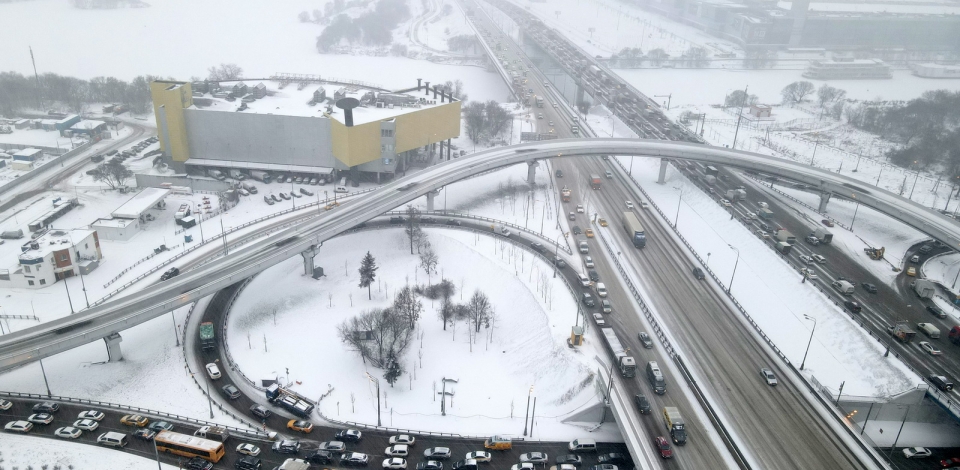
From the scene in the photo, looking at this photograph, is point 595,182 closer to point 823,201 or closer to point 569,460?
point 823,201

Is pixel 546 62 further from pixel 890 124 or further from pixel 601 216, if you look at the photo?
pixel 601 216

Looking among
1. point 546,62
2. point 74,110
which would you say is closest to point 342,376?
point 74,110

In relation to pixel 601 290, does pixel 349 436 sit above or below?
below

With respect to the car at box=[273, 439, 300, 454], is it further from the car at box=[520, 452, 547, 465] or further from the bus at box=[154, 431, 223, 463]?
the car at box=[520, 452, 547, 465]

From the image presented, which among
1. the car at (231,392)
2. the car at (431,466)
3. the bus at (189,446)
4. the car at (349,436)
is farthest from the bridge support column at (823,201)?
the bus at (189,446)

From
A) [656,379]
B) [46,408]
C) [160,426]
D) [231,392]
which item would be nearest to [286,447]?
[231,392]

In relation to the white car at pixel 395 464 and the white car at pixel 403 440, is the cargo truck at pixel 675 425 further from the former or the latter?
the white car at pixel 395 464
